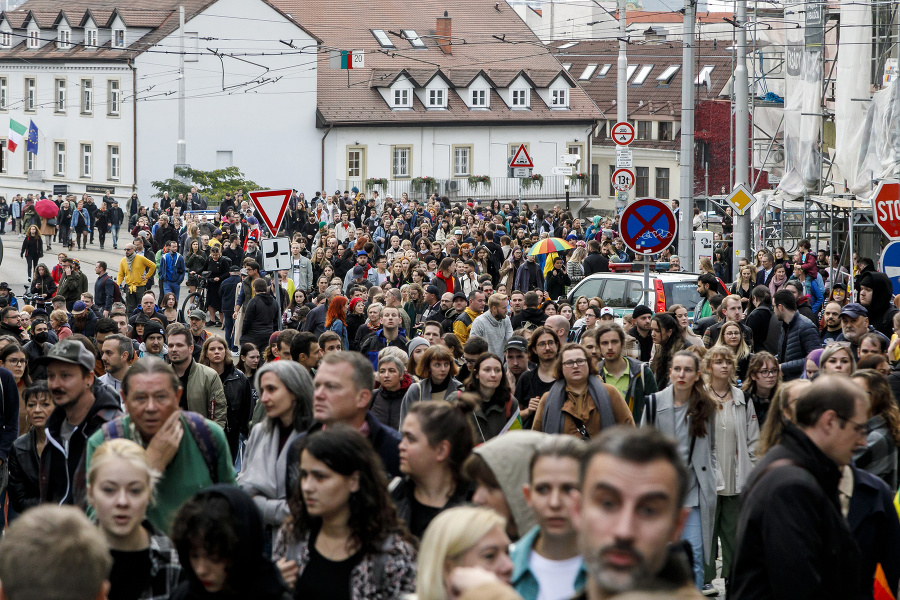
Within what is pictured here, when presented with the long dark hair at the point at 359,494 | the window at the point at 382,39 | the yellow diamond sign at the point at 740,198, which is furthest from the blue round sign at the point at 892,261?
the window at the point at 382,39

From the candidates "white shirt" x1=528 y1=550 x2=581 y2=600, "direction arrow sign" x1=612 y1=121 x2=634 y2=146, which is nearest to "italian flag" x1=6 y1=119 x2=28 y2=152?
"direction arrow sign" x1=612 y1=121 x2=634 y2=146

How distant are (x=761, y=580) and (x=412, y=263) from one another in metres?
17.5

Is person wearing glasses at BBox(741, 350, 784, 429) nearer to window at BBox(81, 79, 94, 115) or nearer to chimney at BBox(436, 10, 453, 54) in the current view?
window at BBox(81, 79, 94, 115)

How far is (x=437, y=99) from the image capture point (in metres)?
67.4

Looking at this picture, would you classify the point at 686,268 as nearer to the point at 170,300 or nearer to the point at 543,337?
the point at 170,300

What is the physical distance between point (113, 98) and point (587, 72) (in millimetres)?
31783

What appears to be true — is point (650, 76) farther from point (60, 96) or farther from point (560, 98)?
point (60, 96)

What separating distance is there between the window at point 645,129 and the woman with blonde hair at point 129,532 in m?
73.6

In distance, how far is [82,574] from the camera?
365 centimetres

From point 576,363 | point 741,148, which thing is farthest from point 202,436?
point 741,148

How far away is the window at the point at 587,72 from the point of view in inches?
3255

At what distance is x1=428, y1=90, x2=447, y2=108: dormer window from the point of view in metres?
67.2

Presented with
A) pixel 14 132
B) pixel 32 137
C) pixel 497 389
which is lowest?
pixel 497 389

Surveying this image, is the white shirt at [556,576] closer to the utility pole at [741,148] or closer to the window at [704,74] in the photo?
the utility pole at [741,148]
